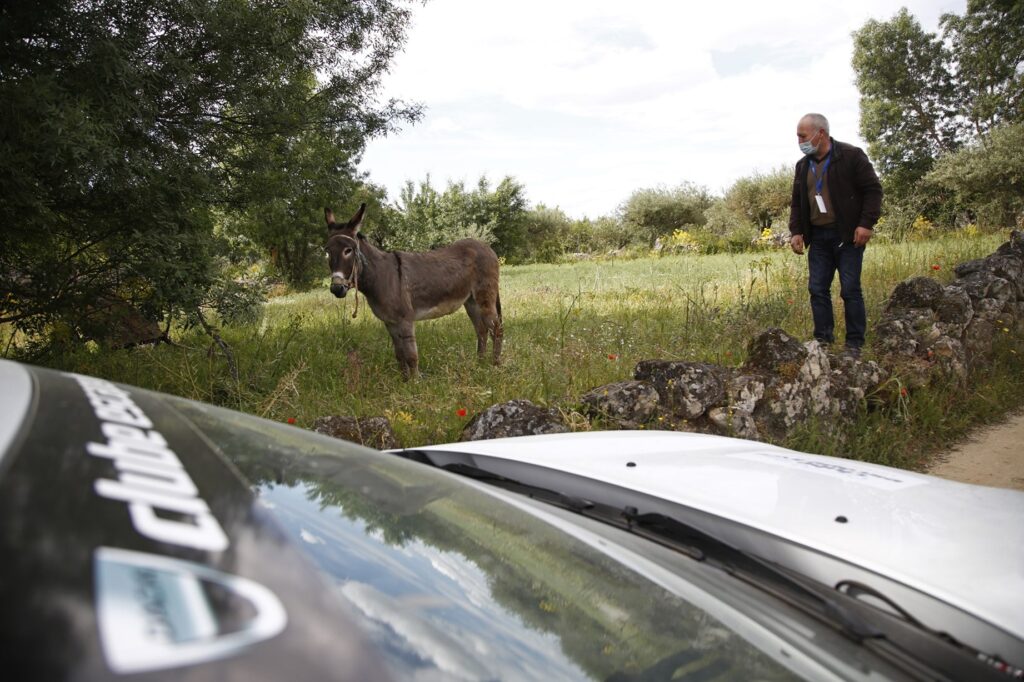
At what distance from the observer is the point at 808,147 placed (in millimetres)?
6492

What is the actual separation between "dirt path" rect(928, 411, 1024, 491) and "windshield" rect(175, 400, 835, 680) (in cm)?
452

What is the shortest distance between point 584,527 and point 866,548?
66 cm

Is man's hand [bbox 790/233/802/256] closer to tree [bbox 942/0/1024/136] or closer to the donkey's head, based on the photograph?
the donkey's head

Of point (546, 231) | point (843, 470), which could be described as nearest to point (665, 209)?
point (546, 231)

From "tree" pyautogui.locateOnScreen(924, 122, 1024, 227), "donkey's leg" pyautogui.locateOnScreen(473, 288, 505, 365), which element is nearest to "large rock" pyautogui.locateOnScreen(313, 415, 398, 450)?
"donkey's leg" pyautogui.locateOnScreen(473, 288, 505, 365)

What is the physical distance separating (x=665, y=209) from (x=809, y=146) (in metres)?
48.1

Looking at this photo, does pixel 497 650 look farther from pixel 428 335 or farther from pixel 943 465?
pixel 428 335

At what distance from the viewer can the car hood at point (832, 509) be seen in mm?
1429

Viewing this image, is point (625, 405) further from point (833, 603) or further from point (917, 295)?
point (917, 295)

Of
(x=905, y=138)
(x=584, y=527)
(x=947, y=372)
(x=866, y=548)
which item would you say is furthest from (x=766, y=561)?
(x=905, y=138)

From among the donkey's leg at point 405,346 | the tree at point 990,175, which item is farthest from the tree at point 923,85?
the donkey's leg at point 405,346

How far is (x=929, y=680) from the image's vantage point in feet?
3.60

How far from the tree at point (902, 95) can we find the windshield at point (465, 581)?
46.3 meters

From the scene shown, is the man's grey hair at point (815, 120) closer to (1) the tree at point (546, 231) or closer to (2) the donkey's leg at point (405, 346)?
(2) the donkey's leg at point (405, 346)
